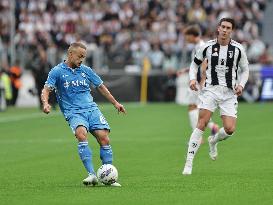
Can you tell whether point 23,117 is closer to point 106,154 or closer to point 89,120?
point 89,120

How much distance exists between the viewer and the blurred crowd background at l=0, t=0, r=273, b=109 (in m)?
40.0

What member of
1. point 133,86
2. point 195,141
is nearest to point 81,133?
point 195,141

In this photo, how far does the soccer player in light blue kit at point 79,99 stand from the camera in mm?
12674

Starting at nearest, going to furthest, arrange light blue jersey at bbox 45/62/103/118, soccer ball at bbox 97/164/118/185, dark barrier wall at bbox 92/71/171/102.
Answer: soccer ball at bbox 97/164/118/185
light blue jersey at bbox 45/62/103/118
dark barrier wall at bbox 92/71/171/102

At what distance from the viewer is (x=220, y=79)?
14.3 meters

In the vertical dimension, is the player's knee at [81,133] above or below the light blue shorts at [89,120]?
below

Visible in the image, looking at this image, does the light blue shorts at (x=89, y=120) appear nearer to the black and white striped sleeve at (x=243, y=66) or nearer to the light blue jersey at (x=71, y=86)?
the light blue jersey at (x=71, y=86)

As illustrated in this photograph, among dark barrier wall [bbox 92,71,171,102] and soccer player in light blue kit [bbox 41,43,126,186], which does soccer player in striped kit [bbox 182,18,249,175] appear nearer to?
soccer player in light blue kit [bbox 41,43,126,186]

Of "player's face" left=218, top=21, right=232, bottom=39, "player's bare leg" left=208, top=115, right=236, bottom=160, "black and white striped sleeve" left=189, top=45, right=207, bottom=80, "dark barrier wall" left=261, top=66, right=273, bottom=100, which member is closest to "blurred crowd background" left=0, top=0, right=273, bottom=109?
"dark barrier wall" left=261, top=66, right=273, bottom=100

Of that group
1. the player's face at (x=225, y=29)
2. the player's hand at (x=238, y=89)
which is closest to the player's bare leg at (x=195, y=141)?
the player's hand at (x=238, y=89)

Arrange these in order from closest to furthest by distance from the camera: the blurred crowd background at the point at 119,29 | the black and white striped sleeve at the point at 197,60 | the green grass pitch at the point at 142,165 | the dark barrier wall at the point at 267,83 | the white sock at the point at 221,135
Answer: the green grass pitch at the point at 142,165
the black and white striped sleeve at the point at 197,60
the white sock at the point at 221,135
the dark barrier wall at the point at 267,83
the blurred crowd background at the point at 119,29

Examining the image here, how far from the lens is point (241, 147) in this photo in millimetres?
19016

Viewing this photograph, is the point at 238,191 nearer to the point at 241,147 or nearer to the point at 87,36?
the point at 241,147

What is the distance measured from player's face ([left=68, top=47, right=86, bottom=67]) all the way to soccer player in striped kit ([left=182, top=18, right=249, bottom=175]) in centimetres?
196
